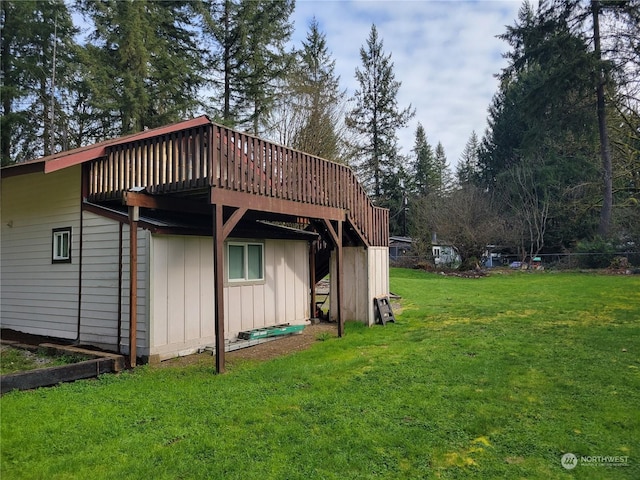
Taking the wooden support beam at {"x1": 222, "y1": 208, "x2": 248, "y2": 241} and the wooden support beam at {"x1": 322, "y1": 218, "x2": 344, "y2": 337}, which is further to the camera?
the wooden support beam at {"x1": 322, "y1": 218, "x2": 344, "y2": 337}

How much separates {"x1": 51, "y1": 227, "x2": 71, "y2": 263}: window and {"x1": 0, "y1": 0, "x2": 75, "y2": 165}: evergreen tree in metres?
10.0

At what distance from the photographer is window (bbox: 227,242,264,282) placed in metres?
7.76

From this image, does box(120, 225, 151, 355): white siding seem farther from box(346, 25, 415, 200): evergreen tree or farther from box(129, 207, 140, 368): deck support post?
box(346, 25, 415, 200): evergreen tree

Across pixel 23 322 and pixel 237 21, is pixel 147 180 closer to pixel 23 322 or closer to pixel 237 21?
pixel 23 322

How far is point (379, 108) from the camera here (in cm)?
3462

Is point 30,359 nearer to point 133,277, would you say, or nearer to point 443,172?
point 133,277

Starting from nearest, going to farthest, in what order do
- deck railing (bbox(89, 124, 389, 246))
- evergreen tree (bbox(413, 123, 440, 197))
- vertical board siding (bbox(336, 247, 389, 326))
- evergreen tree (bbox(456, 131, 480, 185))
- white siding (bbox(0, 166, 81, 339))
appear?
1. deck railing (bbox(89, 124, 389, 246))
2. white siding (bbox(0, 166, 81, 339))
3. vertical board siding (bbox(336, 247, 389, 326))
4. evergreen tree (bbox(413, 123, 440, 197))
5. evergreen tree (bbox(456, 131, 480, 185))

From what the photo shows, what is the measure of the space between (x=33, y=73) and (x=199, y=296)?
14.4 meters

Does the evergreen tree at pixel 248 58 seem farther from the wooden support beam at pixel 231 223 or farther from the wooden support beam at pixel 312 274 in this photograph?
the wooden support beam at pixel 231 223

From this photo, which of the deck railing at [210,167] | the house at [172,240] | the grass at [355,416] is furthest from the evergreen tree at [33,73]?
the grass at [355,416]
